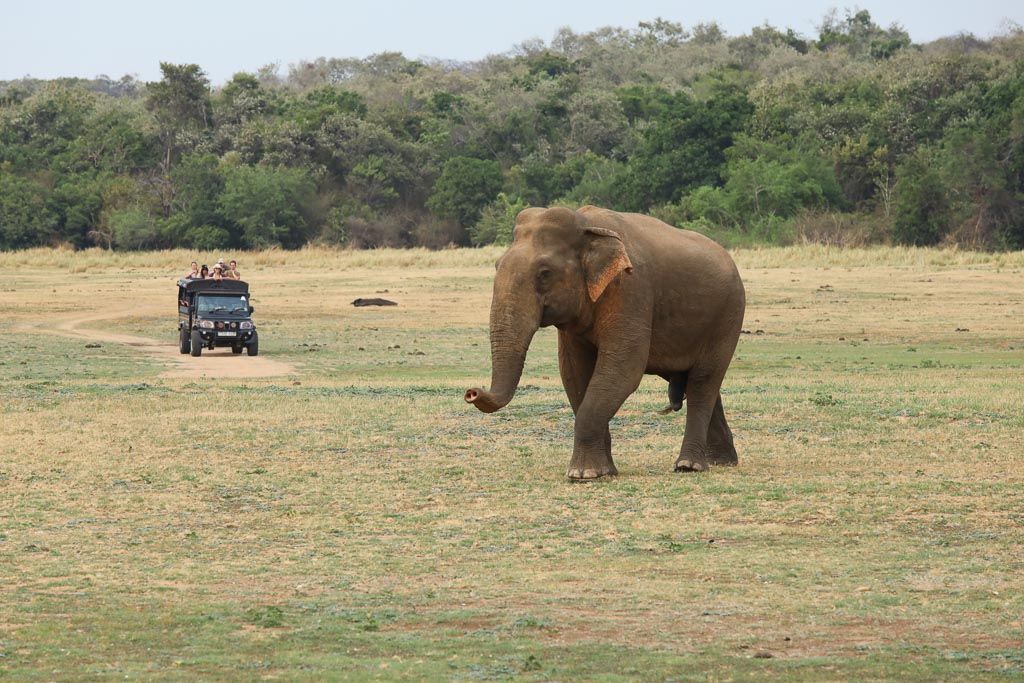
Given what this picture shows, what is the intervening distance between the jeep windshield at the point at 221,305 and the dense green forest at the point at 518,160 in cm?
3502

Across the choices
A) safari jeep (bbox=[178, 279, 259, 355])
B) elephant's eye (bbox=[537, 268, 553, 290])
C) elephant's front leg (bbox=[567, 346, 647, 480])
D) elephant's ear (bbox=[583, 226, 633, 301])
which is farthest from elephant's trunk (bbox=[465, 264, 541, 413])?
safari jeep (bbox=[178, 279, 259, 355])

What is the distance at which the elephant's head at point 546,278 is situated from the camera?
1336 cm

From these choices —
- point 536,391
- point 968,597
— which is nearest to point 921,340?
point 536,391

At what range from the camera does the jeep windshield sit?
3164 cm

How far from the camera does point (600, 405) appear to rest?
13969 millimetres

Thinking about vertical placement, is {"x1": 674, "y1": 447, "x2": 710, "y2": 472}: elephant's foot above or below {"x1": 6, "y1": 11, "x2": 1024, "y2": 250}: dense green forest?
below

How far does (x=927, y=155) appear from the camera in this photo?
68.4m

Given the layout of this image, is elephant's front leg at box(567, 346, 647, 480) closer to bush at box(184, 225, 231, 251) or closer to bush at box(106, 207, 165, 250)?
bush at box(184, 225, 231, 251)

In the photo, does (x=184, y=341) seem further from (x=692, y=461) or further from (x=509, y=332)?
(x=509, y=332)

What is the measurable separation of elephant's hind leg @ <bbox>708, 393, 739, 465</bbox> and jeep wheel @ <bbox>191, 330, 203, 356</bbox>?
1781 cm

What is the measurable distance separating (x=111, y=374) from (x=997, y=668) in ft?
68.3

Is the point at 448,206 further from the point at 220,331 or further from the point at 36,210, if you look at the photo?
the point at 220,331

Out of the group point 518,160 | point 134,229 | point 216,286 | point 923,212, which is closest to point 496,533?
point 216,286

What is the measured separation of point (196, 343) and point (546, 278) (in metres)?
18.7
